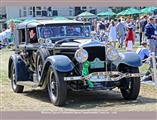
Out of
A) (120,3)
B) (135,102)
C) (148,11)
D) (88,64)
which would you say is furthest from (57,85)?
(148,11)

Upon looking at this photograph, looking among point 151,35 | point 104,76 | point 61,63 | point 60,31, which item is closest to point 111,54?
point 104,76

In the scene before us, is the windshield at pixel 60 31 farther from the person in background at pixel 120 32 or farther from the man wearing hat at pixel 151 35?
the person in background at pixel 120 32

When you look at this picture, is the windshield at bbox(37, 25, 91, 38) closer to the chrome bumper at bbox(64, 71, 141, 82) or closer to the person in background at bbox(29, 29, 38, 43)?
the person in background at bbox(29, 29, 38, 43)

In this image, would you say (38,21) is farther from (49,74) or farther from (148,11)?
(148,11)

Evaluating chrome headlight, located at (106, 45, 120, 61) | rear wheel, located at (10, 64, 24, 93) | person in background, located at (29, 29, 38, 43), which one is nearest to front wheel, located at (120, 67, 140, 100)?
chrome headlight, located at (106, 45, 120, 61)

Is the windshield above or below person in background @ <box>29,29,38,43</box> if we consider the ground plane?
above

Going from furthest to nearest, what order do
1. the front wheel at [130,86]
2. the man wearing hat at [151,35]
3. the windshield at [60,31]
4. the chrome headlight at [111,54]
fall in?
the man wearing hat at [151,35] → the windshield at [60,31] → the front wheel at [130,86] → the chrome headlight at [111,54]

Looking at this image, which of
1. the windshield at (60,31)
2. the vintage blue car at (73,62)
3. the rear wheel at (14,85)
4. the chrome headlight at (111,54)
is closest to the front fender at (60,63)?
the vintage blue car at (73,62)

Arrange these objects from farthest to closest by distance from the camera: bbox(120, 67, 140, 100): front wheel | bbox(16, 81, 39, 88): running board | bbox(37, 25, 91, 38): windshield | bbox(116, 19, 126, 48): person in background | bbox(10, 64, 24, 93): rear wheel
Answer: bbox(116, 19, 126, 48): person in background, bbox(10, 64, 24, 93): rear wheel, bbox(37, 25, 91, 38): windshield, bbox(16, 81, 39, 88): running board, bbox(120, 67, 140, 100): front wheel

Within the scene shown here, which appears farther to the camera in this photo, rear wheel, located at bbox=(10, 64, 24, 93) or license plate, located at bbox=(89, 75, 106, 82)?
rear wheel, located at bbox=(10, 64, 24, 93)

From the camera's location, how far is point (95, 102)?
9.91 m

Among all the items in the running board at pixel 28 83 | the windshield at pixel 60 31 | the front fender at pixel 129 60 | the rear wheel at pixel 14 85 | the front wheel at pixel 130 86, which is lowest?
the rear wheel at pixel 14 85

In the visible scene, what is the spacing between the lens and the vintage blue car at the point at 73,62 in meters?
9.44

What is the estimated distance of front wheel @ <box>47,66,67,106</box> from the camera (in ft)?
30.1
